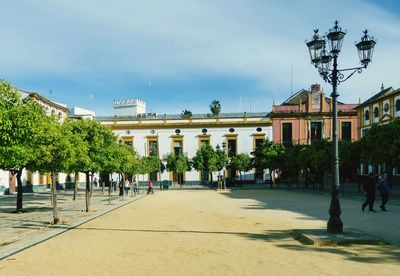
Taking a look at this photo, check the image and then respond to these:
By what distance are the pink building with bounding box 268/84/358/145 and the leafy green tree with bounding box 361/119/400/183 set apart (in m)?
27.1

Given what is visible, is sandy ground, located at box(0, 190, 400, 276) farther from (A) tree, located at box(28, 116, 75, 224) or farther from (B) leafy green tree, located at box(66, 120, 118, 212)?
(B) leafy green tree, located at box(66, 120, 118, 212)

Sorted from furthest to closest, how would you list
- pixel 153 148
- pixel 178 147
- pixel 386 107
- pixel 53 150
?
pixel 153 148 → pixel 178 147 → pixel 386 107 → pixel 53 150

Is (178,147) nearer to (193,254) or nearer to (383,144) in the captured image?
(383,144)

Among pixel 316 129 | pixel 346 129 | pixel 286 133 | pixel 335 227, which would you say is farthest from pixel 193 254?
pixel 346 129

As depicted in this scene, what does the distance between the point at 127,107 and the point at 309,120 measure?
3028 cm

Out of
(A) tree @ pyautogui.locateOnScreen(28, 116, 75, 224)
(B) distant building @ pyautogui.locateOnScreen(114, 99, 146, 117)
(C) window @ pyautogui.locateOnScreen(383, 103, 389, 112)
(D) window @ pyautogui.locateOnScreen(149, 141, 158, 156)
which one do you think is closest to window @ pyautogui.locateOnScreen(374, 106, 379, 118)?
(C) window @ pyautogui.locateOnScreen(383, 103, 389, 112)

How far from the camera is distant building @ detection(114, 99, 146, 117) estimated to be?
225ft

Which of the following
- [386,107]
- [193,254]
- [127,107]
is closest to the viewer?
[193,254]

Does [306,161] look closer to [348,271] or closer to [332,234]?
[332,234]

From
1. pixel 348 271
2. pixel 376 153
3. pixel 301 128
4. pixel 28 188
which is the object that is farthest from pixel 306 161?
pixel 348 271

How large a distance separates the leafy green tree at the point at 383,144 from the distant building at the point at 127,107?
44.9 m

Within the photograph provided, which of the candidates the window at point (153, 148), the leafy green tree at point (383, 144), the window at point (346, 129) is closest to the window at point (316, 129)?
the window at point (346, 129)

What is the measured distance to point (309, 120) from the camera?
5828 cm

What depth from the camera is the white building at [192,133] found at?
58.1 metres
